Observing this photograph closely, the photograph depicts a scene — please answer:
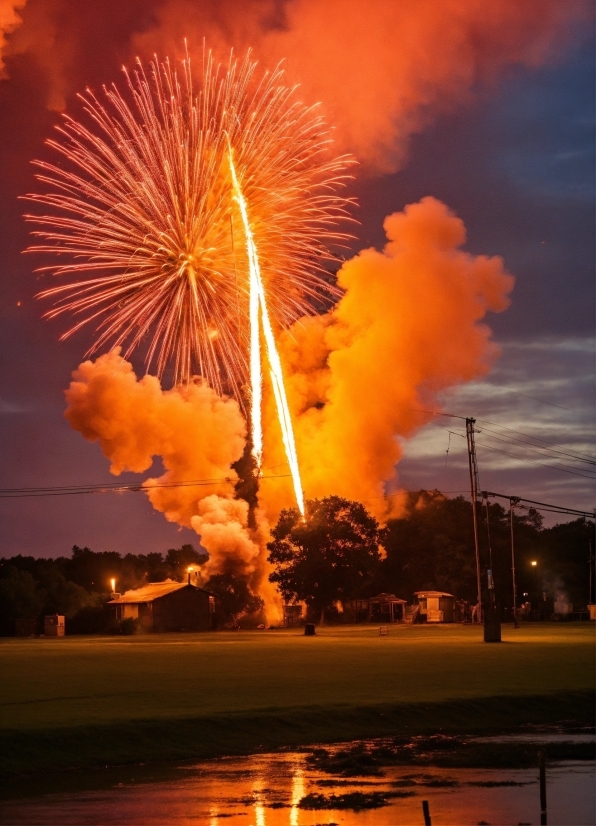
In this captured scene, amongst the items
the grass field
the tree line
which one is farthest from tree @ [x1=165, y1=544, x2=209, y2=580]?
the grass field

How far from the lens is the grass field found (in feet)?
79.7

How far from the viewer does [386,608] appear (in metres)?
106

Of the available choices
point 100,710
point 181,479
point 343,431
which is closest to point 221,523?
point 181,479

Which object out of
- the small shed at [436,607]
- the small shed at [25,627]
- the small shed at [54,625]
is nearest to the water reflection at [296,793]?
the small shed at [54,625]

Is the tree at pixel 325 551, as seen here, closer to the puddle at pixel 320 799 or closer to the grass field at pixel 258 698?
the grass field at pixel 258 698

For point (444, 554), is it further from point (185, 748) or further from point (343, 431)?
point (185, 748)

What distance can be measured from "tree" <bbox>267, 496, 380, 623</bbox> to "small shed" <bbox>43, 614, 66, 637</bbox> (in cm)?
1451

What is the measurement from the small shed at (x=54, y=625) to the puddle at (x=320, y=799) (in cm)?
6490

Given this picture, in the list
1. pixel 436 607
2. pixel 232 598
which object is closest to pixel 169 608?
pixel 232 598

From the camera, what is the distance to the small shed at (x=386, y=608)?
103 metres

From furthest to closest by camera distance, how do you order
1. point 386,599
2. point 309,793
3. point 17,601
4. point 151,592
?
point 386,599 < point 151,592 < point 17,601 < point 309,793

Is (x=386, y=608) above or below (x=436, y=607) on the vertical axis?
above

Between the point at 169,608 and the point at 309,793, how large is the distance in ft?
235

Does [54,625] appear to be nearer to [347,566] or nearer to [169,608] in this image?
[169,608]
